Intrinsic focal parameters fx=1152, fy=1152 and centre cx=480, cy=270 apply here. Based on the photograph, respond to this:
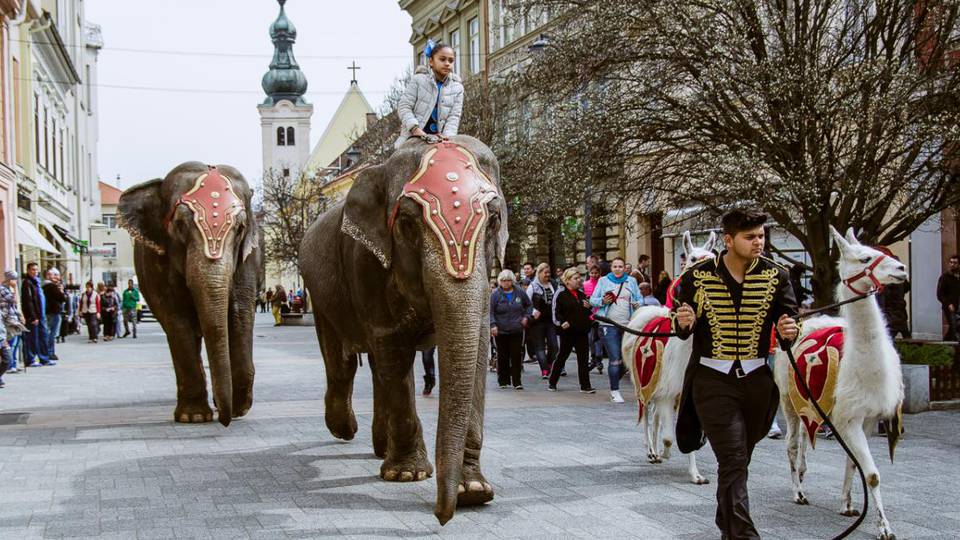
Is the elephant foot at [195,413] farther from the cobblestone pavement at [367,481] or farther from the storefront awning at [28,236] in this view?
the storefront awning at [28,236]

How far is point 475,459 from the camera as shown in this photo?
770cm

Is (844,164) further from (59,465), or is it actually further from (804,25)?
(59,465)

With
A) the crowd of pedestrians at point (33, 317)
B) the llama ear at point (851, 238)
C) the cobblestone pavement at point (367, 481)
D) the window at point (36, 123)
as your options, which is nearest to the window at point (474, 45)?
the window at point (36, 123)

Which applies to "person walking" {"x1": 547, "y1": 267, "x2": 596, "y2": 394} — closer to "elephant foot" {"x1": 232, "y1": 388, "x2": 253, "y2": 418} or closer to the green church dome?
"elephant foot" {"x1": 232, "y1": 388, "x2": 253, "y2": 418}

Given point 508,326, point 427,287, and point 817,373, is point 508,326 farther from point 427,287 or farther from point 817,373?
point 427,287

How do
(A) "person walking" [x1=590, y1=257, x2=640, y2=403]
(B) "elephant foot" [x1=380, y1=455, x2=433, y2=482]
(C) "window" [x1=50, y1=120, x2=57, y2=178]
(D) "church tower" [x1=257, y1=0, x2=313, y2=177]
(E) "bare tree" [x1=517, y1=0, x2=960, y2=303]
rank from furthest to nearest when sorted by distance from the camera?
(D) "church tower" [x1=257, y1=0, x2=313, y2=177] → (C) "window" [x1=50, y1=120, x2=57, y2=178] → (A) "person walking" [x1=590, y1=257, x2=640, y2=403] → (E) "bare tree" [x1=517, y1=0, x2=960, y2=303] → (B) "elephant foot" [x1=380, y1=455, x2=433, y2=482]

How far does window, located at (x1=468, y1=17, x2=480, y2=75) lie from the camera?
49.0 metres

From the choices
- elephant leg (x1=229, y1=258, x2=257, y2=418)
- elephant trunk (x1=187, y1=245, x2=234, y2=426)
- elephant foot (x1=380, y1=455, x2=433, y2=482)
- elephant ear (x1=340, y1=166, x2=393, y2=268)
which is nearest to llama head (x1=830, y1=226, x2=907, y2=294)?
elephant ear (x1=340, y1=166, x2=393, y2=268)

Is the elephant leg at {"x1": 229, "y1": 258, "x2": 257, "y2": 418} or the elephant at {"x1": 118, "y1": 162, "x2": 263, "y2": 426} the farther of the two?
the elephant leg at {"x1": 229, "y1": 258, "x2": 257, "y2": 418}

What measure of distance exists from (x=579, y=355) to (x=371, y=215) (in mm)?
9121

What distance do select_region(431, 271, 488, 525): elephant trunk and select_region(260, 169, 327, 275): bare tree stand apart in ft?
163

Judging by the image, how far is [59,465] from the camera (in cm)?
989

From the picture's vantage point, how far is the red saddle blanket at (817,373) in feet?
25.9

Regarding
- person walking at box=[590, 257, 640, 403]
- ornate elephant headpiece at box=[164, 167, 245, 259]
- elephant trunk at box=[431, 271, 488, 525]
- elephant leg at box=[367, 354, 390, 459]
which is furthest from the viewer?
person walking at box=[590, 257, 640, 403]
